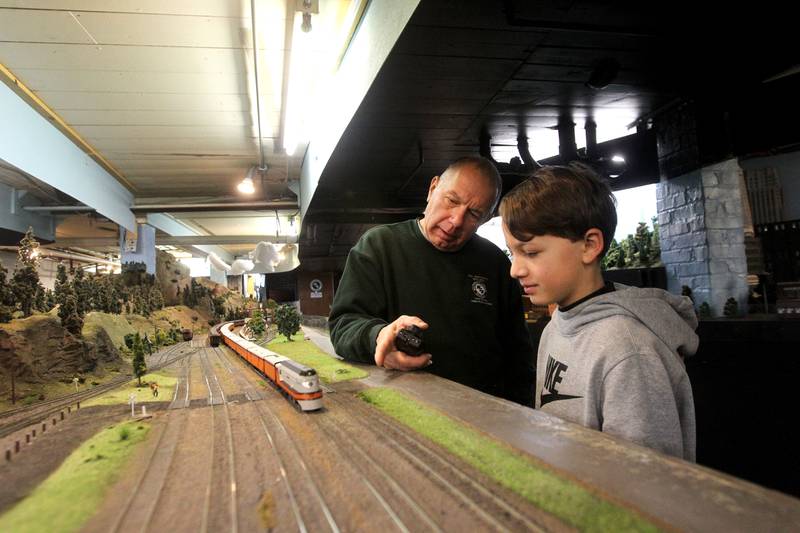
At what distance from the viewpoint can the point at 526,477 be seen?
906 mm

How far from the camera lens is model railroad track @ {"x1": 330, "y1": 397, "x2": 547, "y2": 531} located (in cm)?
75

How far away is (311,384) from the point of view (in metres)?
1.54

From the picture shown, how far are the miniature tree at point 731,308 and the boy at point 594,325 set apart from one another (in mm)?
3130

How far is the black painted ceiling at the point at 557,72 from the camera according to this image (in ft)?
7.44

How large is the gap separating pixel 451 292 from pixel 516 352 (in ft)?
1.89

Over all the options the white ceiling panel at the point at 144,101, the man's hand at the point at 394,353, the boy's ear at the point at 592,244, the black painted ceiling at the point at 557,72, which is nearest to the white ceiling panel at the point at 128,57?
the white ceiling panel at the point at 144,101

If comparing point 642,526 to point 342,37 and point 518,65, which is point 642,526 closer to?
point 518,65

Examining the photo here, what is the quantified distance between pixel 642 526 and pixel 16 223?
18.6ft

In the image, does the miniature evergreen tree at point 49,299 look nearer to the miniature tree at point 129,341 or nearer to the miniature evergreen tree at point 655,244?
the miniature tree at point 129,341

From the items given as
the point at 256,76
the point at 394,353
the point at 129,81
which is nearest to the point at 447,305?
the point at 394,353

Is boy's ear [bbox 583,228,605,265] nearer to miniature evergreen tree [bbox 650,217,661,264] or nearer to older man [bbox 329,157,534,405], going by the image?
older man [bbox 329,157,534,405]

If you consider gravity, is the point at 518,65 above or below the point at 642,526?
above

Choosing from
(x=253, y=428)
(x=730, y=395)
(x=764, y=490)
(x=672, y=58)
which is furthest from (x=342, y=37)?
(x=730, y=395)

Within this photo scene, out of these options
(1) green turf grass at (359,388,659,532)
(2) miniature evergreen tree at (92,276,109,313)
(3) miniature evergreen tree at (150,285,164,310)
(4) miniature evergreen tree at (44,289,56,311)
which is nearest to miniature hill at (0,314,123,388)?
(4) miniature evergreen tree at (44,289,56,311)
